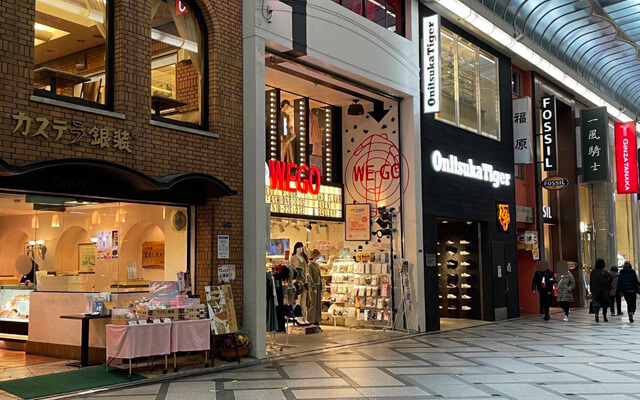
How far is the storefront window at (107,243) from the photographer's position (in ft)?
31.6

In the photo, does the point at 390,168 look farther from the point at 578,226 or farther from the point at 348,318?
the point at 578,226

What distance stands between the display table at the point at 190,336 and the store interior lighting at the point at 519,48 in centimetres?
919

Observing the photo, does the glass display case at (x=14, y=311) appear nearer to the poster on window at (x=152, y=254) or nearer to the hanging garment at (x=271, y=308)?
the poster on window at (x=152, y=254)

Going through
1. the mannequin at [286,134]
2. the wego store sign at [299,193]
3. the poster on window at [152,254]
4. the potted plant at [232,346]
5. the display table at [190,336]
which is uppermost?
the mannequin at [286,134]

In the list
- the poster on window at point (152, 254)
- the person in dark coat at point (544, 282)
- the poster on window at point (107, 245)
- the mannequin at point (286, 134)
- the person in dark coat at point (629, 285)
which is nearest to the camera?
the poster on window at point (107, 245)

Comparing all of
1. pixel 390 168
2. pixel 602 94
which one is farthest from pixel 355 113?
pixel 602 94

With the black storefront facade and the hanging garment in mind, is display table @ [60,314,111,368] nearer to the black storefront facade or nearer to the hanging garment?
the hanging garment

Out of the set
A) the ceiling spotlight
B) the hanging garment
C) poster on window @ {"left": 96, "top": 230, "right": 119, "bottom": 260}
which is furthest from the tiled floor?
the ceiling spotlight

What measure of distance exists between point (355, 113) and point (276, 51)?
3.94 metres

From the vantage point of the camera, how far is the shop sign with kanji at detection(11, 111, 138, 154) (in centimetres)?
769

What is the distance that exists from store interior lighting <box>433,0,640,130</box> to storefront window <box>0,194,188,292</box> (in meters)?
8.31

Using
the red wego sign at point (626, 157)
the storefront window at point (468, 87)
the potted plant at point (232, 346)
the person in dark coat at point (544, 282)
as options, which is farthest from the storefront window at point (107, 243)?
the red wego sign at point (626, 157)

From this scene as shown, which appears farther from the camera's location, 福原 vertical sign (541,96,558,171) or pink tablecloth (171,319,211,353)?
福原 vertical sign (541,96,558,171)

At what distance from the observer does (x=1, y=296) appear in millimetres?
11289
